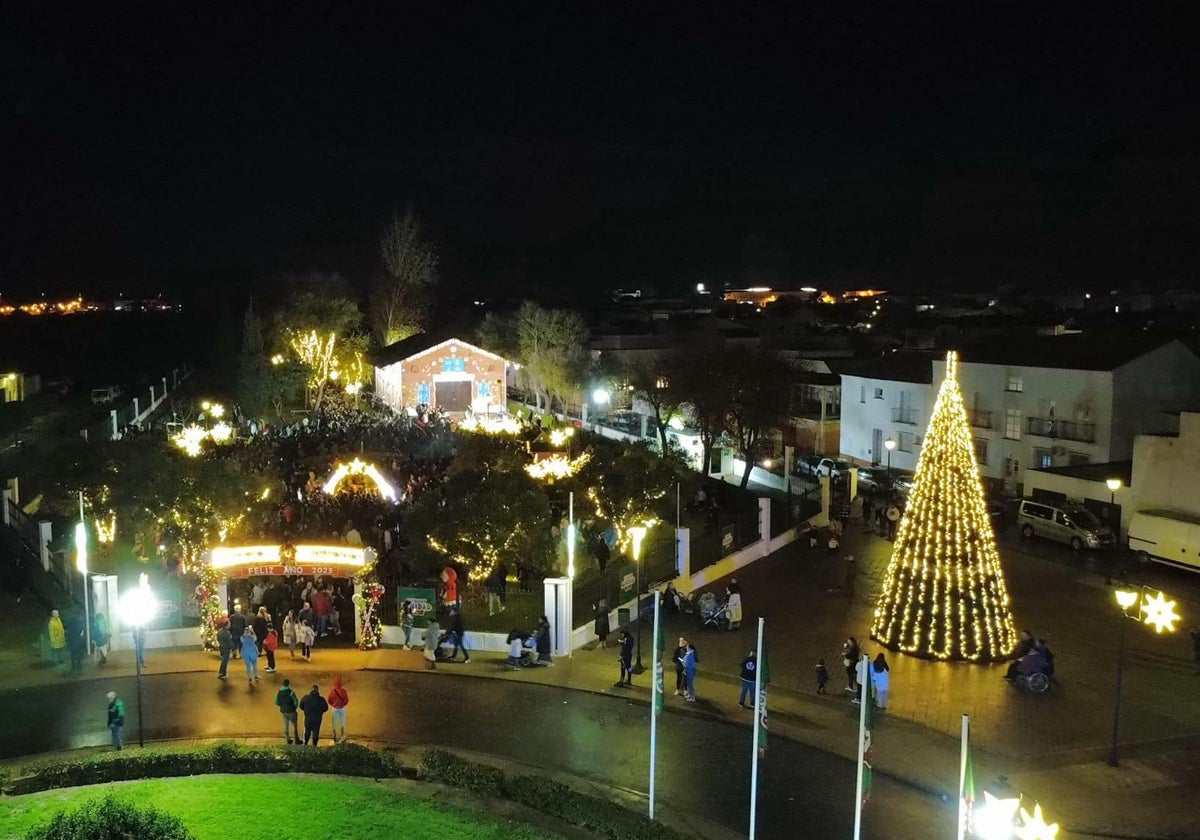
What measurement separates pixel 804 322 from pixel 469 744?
6439 cm

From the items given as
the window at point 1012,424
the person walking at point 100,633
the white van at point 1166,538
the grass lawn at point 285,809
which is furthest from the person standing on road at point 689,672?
the window at point 1012,424

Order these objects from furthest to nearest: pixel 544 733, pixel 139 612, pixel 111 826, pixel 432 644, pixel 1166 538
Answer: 1. pixel 1166 538
2. pixel 432 644
3. pixel 139 612
4. pixel 544 733
5. pixel 111 826

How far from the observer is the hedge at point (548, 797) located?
1071 cm

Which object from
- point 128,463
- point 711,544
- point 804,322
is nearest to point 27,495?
point 128,463

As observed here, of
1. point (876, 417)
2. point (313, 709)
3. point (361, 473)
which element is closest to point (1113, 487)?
point (876, 417)

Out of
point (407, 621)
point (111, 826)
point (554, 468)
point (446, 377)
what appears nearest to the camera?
point (111, 826)

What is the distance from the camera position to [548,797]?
1132cm

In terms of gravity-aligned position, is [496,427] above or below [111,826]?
above

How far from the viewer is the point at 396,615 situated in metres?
19.3

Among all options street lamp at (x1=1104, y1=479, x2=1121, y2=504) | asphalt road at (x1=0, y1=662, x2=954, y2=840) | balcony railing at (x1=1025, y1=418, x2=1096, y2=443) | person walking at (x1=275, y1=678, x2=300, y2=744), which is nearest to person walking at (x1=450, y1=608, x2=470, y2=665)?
asphalt road at (x1=0, y1=662, x2=954, y2=840)

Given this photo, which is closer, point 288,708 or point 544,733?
point 288,708

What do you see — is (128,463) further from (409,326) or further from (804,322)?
(804,322)

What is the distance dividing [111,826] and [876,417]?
36430 mm

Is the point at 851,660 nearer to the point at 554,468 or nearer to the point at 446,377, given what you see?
the point at 554,468
